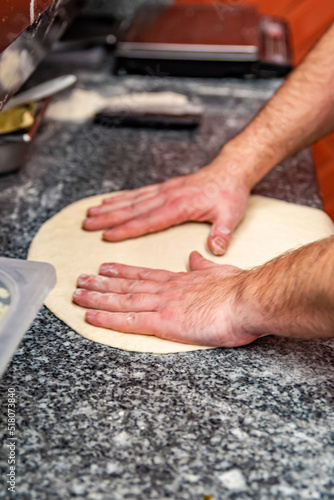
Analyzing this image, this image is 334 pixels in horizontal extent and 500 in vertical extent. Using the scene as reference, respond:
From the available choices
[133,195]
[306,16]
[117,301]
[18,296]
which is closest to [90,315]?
[117,301]

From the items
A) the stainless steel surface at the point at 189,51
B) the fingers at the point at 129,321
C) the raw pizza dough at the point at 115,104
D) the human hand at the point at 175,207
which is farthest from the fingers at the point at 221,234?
the stainless steel surface at the point at 189,51

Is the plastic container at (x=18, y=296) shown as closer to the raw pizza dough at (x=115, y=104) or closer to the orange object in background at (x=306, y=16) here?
the raw pizza dough at (x=115, y=104)

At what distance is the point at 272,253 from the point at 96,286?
0.41m

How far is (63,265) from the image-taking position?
1.21 m

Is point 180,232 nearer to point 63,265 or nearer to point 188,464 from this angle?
point 63,265

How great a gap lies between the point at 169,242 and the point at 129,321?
0.33m

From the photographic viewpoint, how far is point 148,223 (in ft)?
4.26

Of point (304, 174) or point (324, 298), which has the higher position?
point (324, 298)

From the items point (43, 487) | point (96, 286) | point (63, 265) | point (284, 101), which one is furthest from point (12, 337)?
point (284, 101)

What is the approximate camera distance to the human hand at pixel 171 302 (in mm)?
960

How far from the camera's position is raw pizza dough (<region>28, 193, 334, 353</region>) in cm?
121

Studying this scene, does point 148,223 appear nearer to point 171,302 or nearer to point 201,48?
point 171,302

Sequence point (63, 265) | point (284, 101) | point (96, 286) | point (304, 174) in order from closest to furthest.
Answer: point (96, 286)
point (63, 265)
point (284, 101)
point (304, 174)

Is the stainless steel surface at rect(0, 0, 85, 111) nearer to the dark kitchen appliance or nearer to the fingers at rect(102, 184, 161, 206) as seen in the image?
the fingers at rect(102, 184, 161, 206)
